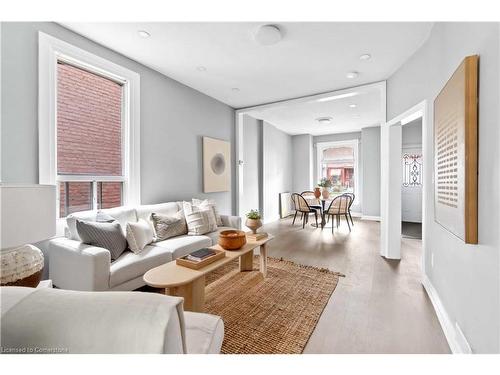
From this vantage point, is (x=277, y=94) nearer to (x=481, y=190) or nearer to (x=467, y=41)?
(x=467, y=41)

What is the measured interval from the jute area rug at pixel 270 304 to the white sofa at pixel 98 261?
661mm

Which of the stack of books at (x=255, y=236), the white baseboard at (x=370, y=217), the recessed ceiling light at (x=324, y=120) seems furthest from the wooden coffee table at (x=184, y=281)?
the white baseboard at (x=370, y=217)

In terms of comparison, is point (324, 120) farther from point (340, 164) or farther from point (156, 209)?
point (156, 209)

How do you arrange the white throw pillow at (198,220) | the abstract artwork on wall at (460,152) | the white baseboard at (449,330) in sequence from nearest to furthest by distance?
the abstract artwork on wall at (460,152) → the white baseboard at (449,330) → the white throw pillow at (198,220)

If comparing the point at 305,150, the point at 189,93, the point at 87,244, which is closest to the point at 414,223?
the point at 305,150

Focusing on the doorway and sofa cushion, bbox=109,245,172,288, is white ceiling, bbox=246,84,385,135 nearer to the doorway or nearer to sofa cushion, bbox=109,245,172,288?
the doorway

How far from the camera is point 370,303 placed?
232 cm

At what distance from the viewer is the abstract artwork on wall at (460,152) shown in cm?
135

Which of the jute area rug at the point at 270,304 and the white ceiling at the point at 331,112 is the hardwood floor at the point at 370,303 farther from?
the white ceiling at the point at 331,112

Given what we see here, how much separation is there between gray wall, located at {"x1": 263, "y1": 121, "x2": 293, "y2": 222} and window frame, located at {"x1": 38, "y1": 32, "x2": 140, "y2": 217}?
3778mm

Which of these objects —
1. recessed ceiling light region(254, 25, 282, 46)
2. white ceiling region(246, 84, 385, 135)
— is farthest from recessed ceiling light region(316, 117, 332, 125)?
recessed ceiling light region(254, 25, 282, 46)

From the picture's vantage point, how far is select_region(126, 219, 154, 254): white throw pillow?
248 cm

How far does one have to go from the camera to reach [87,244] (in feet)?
7.18
